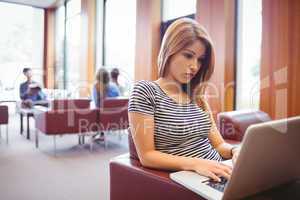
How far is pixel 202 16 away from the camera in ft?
15.5

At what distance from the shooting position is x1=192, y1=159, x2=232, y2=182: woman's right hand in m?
1.14

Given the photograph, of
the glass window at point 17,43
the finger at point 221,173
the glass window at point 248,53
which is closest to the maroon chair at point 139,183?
the finger at point 221,173

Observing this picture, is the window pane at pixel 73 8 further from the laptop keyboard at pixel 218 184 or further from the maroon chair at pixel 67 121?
the laptop keyboard at pixel 218 184

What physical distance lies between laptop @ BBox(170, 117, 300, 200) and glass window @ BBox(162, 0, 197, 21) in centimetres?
454

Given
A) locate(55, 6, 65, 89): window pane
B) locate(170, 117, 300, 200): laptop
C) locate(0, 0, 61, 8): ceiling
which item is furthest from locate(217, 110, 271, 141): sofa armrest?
locate(0, 0, 61, 8): ceiling

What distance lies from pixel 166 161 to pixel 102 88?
382cm

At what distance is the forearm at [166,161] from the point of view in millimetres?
1252

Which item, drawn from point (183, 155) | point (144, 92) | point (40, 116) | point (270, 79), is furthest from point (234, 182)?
point (40, 116)

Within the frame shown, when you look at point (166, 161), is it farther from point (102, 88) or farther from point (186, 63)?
point (102, 88)

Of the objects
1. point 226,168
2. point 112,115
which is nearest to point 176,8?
point 112,115

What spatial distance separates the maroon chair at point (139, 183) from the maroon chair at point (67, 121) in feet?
9.83

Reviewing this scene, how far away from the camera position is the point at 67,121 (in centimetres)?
444

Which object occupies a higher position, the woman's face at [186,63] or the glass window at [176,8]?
the glass window at [176,8]

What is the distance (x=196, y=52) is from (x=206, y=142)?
1.46 feet
